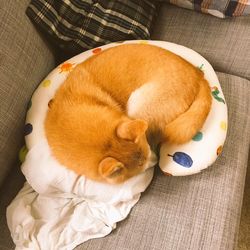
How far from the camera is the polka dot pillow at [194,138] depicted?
101 cm

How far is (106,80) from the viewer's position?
1.12 meters

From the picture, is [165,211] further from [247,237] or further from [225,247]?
[247,237]

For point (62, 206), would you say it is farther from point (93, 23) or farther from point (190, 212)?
point (93, 23)

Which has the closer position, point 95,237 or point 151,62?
point 95,237

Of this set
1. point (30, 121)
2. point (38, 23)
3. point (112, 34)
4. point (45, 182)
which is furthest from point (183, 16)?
point (45, 182)

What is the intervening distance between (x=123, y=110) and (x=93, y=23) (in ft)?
1.16

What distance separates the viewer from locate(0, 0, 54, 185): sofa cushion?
1.04 meters

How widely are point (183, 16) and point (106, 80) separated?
1.58ft

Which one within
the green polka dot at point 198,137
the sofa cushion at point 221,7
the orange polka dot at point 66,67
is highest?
the sofa cushion at point 221,7

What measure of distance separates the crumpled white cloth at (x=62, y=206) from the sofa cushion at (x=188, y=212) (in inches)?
1.4

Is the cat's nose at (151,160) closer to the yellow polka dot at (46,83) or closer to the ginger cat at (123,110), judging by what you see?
the ginger cat at (123,110)

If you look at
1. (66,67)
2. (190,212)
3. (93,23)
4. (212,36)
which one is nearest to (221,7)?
(212,36)

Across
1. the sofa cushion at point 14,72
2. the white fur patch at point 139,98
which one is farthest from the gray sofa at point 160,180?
the white fur patch at point 139,98

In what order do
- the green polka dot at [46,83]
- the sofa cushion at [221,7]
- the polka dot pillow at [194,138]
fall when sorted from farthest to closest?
the sofa cushion at [221,7]
the green polka dot at [46,83]
the polka dot pillow at [194,138]
